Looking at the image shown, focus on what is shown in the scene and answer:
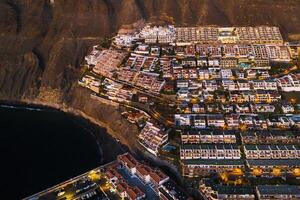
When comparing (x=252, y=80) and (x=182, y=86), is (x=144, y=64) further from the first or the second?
(x=252, y=80)

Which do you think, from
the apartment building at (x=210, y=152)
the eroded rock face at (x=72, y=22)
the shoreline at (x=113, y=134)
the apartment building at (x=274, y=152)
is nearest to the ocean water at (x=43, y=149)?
the shoreline at (x=113, y=134)

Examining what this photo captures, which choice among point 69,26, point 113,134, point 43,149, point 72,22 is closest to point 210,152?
point 113,134

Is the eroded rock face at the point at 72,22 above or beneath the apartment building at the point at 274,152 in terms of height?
above

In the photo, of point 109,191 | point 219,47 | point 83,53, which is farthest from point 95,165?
Answer: point 219,47

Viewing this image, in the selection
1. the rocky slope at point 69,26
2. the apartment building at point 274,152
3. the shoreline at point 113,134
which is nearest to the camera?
the apartment building at point 274,152

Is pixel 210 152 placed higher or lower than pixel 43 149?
higher

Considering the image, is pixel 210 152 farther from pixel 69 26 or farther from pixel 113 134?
pixel 69 26

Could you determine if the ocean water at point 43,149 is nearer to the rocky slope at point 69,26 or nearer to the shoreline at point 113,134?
the shoreline at point 113,134
